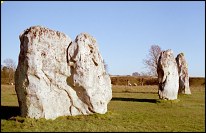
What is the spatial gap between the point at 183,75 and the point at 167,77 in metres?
12.1

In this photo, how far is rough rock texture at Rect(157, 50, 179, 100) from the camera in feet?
96.7

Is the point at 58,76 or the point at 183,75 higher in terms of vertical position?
the point at 58,76

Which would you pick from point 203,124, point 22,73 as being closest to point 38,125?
point 22,73

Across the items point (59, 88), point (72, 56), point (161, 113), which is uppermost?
point (72, 56)

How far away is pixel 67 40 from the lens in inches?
727

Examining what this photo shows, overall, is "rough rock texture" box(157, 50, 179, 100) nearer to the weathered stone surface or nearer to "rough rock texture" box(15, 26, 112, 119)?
"rough rock texture" box(15, 26, 112, 119)

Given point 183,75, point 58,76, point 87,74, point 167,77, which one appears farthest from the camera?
point 183,75

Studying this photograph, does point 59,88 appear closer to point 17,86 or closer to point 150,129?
point 17,86

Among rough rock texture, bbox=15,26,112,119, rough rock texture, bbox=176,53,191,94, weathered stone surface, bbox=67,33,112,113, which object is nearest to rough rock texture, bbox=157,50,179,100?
rough rock texture, bbox=176,53,191,94

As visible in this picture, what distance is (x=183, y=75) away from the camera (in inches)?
1619

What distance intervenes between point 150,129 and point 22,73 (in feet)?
21.4

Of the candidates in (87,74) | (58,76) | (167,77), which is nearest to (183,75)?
(167,77)

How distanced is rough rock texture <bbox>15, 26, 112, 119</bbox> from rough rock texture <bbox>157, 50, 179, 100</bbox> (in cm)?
1099

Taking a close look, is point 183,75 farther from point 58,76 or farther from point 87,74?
point 58,76
